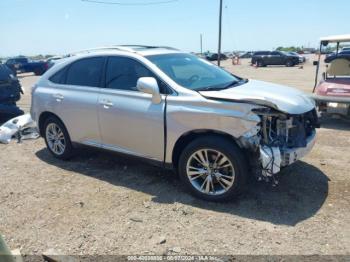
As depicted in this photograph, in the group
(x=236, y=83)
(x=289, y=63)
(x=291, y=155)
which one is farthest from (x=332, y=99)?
(x=289, y=63)

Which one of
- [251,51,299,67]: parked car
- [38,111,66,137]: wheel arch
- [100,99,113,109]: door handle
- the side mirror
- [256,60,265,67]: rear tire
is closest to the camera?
the side mirror

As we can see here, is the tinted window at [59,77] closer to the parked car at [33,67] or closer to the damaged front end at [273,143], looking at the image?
the damaged front end at [273,143]

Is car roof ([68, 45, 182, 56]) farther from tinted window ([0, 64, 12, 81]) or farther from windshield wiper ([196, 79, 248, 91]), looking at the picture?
tinted window ([0, 64, 12, 81])

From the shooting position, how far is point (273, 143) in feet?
12.8

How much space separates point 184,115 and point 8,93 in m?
6.31

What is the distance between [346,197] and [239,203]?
1292 millimetres

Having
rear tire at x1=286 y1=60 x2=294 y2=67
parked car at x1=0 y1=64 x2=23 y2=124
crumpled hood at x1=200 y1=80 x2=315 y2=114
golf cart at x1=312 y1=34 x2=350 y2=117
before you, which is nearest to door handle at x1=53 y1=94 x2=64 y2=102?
crumpled hood at x1=200 y1=80 x2=315 y2=114

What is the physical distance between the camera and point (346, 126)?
7660mm

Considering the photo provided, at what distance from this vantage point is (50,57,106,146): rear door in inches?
199

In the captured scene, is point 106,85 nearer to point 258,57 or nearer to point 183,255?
point 183,255

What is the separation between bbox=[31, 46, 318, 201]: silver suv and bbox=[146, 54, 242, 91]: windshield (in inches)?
0.6

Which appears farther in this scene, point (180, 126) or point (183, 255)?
point (180, 126)

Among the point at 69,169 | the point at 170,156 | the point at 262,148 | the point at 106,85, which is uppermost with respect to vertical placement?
the point at 106,85

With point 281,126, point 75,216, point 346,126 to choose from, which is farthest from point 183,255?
point 346,126
